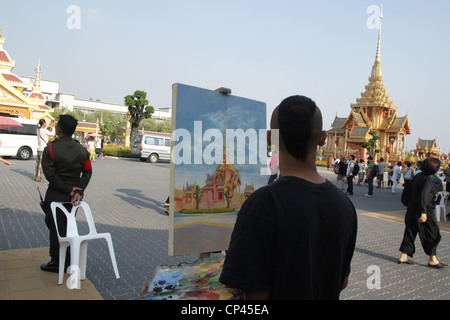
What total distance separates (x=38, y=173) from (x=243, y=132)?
1128 centimetres

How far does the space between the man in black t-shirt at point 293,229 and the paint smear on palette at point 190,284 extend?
0.40 meters

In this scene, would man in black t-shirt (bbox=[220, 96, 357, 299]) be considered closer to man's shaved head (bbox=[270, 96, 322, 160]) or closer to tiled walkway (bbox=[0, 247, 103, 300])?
man's shaved head (bbox=[270, 96, 322, 160])

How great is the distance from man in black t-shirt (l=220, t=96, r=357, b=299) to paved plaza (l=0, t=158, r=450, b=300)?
0.13 meters

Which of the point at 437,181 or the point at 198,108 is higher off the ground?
the point at 198,108

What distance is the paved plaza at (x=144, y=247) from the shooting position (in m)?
4.48

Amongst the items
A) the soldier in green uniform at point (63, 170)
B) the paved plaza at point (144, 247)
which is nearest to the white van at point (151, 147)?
the paved plaza at point (144, 247)

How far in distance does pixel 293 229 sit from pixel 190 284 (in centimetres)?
92

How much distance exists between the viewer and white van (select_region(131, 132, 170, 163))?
85.9 feet

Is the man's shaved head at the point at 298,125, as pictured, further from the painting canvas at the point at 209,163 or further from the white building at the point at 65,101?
the white building at the point at 65,101

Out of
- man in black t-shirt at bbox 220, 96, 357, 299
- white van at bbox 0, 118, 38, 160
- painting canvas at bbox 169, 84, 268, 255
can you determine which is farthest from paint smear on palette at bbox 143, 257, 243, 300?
white van at bbox 0, 118, 38, 160

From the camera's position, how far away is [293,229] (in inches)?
55.4
